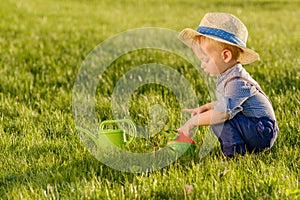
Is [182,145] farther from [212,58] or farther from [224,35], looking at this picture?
[224,35]

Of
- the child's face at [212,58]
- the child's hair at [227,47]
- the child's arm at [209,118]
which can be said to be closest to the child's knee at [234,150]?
the child's arm at [209,118]

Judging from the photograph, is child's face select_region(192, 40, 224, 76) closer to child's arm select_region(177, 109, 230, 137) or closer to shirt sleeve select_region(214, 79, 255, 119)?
shirt sleeve select_region(214, 79, 255, 119)

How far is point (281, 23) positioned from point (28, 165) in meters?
10.1

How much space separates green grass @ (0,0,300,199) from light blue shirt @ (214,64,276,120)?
32cm

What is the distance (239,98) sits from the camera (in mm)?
3660

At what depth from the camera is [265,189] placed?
3.08 meters

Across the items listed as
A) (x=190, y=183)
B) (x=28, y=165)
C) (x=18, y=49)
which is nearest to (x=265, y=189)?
(x=190, y=183)

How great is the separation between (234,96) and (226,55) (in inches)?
12.4

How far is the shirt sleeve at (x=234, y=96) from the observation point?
3635 mm

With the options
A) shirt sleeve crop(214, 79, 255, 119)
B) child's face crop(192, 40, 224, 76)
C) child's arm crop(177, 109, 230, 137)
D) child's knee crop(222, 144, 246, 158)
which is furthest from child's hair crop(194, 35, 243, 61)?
child's knee crop(222, 144, 246, 158)

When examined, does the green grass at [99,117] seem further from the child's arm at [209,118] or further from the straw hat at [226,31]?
the straw hat at [226,31]

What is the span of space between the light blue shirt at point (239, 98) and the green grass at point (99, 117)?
318 mm

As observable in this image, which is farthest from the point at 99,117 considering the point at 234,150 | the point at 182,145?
the point at 234,150

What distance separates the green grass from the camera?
3152 millimetres
